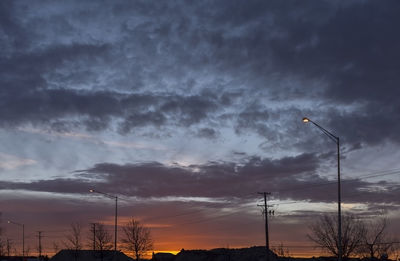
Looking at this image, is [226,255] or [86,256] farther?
[86,256]

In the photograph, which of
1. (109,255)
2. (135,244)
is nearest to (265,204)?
(135,244)

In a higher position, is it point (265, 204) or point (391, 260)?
point (265, 204)

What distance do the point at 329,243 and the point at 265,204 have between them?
32.8ft

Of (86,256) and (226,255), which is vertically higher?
(226,255)

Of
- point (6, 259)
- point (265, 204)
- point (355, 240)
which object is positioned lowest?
point (6, 259)

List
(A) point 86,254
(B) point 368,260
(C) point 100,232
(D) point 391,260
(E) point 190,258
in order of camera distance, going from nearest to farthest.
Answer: (B) point 368,260 → (D) point 391,260 → (C) point 100,232 → (E) point 190,258 → (A) point 86,254

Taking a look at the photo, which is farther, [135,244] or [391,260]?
[135,244]

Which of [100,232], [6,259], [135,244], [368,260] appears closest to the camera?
[368,260]

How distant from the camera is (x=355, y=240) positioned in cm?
5597

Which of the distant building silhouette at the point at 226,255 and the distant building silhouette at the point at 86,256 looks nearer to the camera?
the distant building silhouette at the point at 226,255

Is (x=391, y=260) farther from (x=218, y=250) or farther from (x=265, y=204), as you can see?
(x=218, y=250)

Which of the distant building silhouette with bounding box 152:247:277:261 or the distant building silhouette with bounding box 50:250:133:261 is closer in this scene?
the distant building silhouette with bounding box 152:247:277:261

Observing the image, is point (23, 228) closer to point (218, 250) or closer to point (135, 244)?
point (135, 244)

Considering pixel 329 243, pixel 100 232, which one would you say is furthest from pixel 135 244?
pixel 329 243
